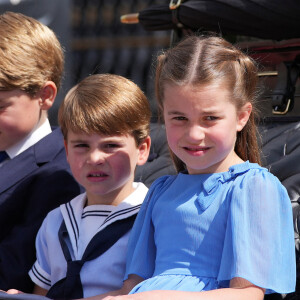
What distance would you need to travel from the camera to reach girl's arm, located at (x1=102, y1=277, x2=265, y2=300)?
1583mm

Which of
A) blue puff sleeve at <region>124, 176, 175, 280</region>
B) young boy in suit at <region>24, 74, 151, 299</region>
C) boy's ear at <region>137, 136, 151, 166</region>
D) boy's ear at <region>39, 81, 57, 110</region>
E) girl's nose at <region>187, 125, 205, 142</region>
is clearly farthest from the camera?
boy's ear at <region>39, 81, 57, 110</region>

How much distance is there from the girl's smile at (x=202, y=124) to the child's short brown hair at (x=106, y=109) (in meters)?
0.29

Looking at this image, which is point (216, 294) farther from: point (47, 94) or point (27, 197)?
point (47, 94)

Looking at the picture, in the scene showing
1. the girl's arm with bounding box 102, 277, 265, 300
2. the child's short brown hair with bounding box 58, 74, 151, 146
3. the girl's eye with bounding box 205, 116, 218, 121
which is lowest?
the girl's arm with bounding box 102, 277, 265, 300

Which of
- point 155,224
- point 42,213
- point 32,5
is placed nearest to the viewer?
point 155,224

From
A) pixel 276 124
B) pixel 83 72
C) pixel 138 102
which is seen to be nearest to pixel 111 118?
pixel 138 102

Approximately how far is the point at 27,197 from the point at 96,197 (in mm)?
319

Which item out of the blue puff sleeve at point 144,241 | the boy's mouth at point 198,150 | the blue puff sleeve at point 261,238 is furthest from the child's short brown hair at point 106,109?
the blue puff sleeve at point 261,238

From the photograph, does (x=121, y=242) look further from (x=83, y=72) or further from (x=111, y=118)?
(x=83, y=72)

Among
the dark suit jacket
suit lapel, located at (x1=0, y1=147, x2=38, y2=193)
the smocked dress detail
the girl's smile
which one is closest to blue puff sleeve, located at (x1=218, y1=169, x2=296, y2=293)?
the smocked dress detail

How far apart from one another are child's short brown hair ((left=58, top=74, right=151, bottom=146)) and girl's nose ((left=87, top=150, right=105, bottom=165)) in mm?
57

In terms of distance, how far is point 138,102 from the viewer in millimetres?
2131

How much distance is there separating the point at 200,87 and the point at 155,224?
366 millimetres

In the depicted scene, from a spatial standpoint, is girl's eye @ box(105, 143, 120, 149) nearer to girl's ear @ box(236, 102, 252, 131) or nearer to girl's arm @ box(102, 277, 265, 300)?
girl's ear @ box(236, 102, 252, 131)
